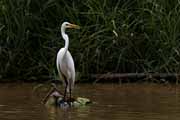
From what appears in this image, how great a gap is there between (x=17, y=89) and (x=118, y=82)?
2163mm

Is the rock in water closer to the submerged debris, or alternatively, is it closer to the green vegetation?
the submerged debris

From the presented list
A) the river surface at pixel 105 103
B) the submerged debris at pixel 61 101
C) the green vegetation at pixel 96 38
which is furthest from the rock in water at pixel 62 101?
the green vegetation at pixel 96 38

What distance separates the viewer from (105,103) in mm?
10594

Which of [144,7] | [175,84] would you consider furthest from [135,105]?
[144,7]

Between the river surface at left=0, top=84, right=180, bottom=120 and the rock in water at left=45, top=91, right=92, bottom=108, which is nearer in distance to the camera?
the river surface at left=0, top=84, right=180, bottom=120

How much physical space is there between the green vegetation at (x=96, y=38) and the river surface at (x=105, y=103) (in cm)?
54

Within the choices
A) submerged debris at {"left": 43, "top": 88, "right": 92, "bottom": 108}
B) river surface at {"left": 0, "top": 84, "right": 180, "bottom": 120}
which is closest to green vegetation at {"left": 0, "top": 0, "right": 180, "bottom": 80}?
river surface at {"left": 0, "top": 84, "right": 180, "bottom": 120}

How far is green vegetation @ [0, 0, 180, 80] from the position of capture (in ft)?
43.9

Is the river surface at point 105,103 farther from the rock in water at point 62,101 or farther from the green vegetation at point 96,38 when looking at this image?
the green vegetation at point 96,38

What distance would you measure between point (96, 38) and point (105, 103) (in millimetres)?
3075

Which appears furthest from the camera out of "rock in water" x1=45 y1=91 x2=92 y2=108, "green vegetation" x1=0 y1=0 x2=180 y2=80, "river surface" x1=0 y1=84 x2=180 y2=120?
"green vegetation" x1=0 y1=0 x2=180 y2=80

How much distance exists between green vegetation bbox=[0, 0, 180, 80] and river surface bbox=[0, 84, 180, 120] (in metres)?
0.54

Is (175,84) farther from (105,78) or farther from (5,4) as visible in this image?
(5,4)

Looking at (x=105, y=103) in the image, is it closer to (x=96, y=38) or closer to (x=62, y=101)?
(x=62, y=101)
